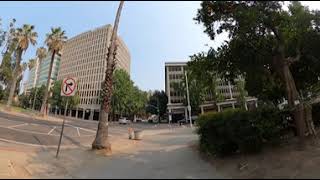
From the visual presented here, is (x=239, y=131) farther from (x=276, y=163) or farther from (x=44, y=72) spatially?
(x=44, y=72)

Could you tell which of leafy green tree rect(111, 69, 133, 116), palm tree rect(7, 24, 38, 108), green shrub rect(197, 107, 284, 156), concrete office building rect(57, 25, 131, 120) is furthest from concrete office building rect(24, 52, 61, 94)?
green shrub rect(197, 107, 284, 156)

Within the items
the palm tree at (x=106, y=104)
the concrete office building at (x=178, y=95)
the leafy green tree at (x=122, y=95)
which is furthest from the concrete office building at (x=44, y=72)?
the palm tree at (x=106, y=104)

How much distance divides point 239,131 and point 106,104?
790 cm

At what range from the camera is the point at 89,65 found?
132 metres

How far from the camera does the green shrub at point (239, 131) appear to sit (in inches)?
380

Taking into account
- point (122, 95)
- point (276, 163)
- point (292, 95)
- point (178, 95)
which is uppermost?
point (178, 95)

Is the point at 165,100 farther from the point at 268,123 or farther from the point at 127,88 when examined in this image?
the point at 268,123

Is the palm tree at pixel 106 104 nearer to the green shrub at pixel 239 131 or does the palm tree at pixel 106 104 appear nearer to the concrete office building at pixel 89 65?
the green shrub at pixel 239 131

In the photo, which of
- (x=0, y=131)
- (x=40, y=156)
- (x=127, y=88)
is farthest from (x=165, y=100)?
(x=40, y=156)

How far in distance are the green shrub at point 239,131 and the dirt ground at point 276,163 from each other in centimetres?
32

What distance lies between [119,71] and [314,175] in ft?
293

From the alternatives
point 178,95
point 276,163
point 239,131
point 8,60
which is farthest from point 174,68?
point 276,163

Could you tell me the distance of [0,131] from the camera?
21.3 meters

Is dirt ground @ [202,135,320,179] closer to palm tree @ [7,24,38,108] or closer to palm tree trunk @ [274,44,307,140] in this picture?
palm tree trunk @ [274,44,307,140]
